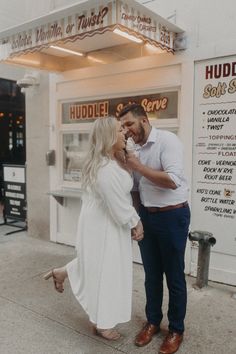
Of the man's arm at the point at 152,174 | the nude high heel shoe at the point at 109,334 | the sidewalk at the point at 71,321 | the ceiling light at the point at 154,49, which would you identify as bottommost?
the sidewalk at the point at 71,321

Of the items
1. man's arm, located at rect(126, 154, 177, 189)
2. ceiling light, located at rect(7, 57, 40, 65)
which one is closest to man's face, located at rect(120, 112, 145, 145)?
man's arm, located at rect(126, 154, 177, 189)

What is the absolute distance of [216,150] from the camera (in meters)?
4.16

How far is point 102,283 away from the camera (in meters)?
2.73

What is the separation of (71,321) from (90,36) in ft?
9.60

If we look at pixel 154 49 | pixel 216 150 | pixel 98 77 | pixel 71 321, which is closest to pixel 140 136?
pixel 216 150

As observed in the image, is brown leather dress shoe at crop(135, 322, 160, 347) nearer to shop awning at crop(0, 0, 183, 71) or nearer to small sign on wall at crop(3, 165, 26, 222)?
shop awning at crop(0, 0, 183, 71)

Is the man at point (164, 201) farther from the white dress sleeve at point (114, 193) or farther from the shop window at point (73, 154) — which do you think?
the shop window at point (73, 154)

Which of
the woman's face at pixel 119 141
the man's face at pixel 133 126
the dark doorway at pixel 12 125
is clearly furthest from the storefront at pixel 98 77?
the dark doorway at pixel 12 125

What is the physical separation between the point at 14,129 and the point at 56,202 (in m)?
5.72

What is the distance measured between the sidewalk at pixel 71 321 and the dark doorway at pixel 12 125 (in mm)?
6480

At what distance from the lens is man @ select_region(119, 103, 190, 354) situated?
265 centimetres

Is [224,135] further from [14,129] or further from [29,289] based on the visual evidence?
[14,129]

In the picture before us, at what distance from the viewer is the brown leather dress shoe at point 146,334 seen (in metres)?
2.95

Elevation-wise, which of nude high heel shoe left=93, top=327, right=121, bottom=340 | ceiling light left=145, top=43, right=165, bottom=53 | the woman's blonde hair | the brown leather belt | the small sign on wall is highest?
ceiling light left=145, top=43, right=165, bottom=53
